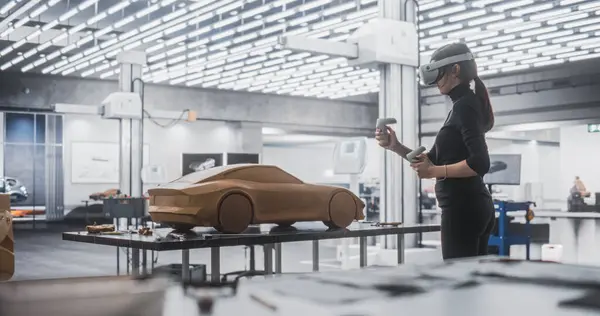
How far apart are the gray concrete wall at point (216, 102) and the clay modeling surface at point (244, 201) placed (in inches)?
486

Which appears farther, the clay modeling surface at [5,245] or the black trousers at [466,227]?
the clay modeling surface at [5,245]

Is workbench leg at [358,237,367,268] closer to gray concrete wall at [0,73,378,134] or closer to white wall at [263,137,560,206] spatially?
gray concrete wall at [0,73,378,134]

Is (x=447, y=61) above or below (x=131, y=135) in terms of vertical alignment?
below

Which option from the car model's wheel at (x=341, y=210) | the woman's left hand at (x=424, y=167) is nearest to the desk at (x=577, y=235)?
the car model's wheel at (x=341, y=210)

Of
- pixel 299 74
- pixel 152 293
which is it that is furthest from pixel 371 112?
pixel 152 293

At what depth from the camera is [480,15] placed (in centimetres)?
956

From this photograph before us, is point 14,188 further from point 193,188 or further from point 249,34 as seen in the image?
point 193,188

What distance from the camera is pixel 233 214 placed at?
7.36 feet

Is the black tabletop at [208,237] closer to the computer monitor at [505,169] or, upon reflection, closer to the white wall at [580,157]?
the computer monitor at [505,169]

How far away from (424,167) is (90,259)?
7323 mm

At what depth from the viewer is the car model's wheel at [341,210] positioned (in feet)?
8.23

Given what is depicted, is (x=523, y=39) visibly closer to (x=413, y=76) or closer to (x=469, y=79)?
(x=413, y=76)

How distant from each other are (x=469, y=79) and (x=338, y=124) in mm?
18133

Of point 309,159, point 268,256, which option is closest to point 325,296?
point 268,256
